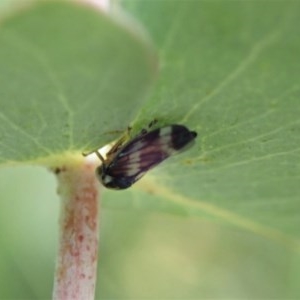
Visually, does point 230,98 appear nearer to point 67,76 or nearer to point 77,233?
point 67,76

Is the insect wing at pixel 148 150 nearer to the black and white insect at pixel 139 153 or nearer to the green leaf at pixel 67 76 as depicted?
the black and white insect at pixel 139 153

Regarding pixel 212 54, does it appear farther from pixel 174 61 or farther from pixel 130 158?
pixel 130 158

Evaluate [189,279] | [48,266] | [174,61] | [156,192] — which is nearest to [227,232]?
[189,279]

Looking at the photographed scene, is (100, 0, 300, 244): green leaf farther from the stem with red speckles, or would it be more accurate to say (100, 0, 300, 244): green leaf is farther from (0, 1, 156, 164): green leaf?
the stem with red speckles

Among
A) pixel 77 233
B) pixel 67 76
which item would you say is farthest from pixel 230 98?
pixel 77 233

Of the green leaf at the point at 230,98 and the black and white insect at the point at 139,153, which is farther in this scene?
the black and white insect at the point at 139,153

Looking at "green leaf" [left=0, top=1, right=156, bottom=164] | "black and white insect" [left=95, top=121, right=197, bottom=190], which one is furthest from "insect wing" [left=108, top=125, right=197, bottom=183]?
"green leaf" [left=0, top=1, right=156, bottom=164]

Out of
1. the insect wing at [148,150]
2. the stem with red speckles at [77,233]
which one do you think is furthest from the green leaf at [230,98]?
the stem with red speckles at [77,233]
